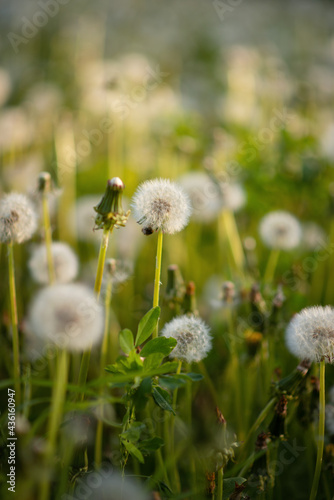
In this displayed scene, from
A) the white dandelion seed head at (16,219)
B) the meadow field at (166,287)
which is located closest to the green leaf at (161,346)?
the meadow field at (166,287)

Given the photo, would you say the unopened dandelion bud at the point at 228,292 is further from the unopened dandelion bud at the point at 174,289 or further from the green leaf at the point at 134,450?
the green leaf at the point at 134,450

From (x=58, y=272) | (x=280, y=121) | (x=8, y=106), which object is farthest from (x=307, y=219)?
(x=8, y=106)

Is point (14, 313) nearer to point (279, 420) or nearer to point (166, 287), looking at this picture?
point (166, 287)

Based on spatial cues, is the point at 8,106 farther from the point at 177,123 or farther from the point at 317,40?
the point at 317,40

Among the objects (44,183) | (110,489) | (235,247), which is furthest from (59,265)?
(235,247)

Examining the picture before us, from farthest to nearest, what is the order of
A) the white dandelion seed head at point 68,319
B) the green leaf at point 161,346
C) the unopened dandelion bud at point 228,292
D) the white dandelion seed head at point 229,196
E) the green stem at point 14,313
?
the white dandelion seed head at point 229,196 < the unopened dandelion bud at point 228,292 < the green stem at point 14,313 < the green leaf at point 161,346 < the white dandelion seed head at point 68,319

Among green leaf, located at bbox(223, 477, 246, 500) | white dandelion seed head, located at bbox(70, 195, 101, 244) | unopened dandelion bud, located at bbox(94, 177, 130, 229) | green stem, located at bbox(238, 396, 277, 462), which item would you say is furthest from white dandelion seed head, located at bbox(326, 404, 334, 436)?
white dandelion seed head, located at bbox(70, 195, 101, 244)

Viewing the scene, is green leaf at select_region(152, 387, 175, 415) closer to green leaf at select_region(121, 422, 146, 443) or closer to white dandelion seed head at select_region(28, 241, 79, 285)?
green leaf at select_region(121, 422, 146, 443)
